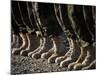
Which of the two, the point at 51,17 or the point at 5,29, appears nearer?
the point at 5,29

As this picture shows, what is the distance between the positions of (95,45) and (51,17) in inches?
25.0

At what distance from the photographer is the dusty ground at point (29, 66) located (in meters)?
2.06

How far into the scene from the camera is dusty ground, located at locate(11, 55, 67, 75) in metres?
2.06

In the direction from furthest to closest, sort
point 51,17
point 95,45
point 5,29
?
point 95,45, point 51,17, point 5,29

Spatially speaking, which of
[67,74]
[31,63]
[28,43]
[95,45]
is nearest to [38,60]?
[31,63]

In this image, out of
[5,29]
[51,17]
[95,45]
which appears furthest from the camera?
[95,45]

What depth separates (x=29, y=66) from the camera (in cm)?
211

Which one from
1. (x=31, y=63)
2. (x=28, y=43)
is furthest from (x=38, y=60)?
(x=28, y=43)

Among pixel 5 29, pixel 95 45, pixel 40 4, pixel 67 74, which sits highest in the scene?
pixel 40 4

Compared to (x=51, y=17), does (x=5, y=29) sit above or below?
below

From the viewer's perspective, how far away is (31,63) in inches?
83.4

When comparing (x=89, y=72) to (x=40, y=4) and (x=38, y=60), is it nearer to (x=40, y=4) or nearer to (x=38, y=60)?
(x=38, y=60)
